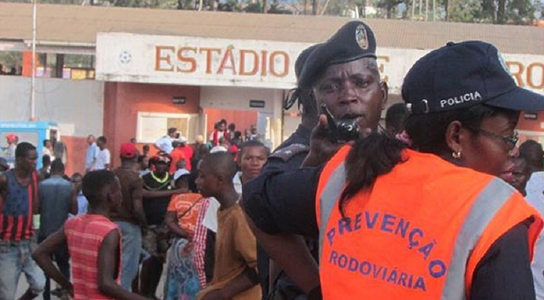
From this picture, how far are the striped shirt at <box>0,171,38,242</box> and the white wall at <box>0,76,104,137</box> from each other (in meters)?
17.4

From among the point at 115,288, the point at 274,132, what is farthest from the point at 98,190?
the point at 274,132

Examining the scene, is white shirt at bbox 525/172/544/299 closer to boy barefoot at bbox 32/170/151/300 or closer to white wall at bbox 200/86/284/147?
boy barefoot at bbox 32/170/151/300

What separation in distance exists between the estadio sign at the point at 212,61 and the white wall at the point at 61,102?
1.97m

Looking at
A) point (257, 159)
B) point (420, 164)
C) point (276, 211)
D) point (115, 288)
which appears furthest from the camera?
point (257, 159)

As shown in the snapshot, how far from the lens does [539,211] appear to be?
5.20 meters

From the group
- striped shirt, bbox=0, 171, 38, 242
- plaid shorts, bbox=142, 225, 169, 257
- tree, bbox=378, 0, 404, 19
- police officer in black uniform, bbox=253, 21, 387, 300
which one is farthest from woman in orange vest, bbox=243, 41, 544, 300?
tree, bbox=378, 0, 404, 19


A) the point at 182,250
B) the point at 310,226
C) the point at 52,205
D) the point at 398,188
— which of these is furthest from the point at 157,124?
the point at 398,188

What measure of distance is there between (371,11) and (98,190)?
60521mm

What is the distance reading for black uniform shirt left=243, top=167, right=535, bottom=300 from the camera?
2.17 m

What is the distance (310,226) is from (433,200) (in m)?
0.47

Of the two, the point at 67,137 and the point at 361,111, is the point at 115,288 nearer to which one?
the point at 361,111

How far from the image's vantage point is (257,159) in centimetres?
667

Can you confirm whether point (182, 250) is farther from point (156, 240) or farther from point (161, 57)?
point (161, 57)

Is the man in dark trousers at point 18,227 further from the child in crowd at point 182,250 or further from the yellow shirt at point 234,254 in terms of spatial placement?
the yellow shirt at point 234,254
